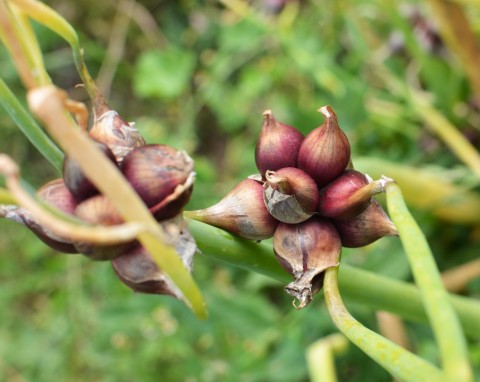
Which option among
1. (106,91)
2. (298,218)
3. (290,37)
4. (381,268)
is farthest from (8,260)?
(298,218)

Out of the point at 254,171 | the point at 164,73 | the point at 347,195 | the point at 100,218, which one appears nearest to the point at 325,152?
the point at 347,195

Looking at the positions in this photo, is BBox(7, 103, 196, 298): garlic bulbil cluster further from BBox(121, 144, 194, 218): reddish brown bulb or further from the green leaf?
the green leaf

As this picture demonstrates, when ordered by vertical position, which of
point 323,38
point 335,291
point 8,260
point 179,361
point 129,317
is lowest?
point 8,260

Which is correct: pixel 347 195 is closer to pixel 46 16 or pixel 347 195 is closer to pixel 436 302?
pixel 436 302

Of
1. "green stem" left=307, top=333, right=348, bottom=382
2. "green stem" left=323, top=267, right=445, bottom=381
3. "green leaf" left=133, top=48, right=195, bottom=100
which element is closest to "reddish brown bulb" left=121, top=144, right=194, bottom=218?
"green stem" left=323, top=267, right=445, bottom=381

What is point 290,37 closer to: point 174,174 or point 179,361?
point 179,361

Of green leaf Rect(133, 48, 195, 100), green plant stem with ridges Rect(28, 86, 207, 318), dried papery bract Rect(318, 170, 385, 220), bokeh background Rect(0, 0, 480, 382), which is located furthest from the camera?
green leaf Rect(133, 48, 195, 100)
